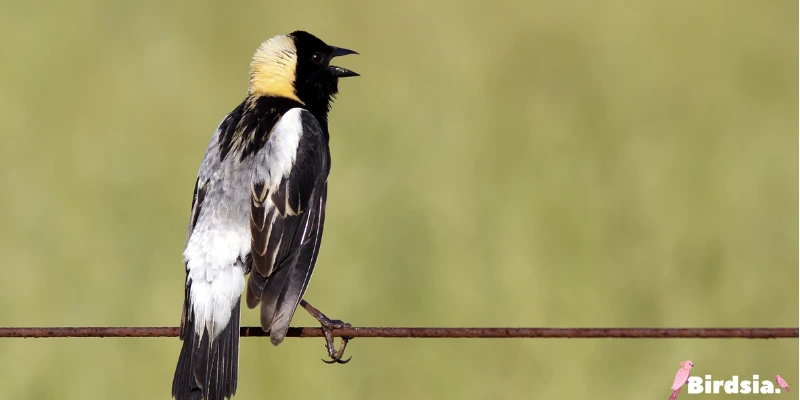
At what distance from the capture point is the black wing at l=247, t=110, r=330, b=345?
334 cm

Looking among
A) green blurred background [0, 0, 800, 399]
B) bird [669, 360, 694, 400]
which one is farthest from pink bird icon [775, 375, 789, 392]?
bird [669, 360, 694, 400]

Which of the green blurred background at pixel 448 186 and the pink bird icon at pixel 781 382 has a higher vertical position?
the green blurred background at pixel 448 186

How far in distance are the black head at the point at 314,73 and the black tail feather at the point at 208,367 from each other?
125 centimetres

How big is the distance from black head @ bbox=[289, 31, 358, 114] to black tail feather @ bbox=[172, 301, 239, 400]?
49.4 inches

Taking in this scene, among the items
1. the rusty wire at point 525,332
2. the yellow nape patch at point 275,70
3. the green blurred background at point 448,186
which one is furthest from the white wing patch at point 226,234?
the green blurred background at point 448,186

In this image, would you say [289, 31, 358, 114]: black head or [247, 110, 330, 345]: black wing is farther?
[289, 31, 358, 114]: black head

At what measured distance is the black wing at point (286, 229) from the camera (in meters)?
3.34

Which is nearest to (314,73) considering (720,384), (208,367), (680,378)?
Result: (208,367)

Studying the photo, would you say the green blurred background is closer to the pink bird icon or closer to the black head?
the pink bird icon

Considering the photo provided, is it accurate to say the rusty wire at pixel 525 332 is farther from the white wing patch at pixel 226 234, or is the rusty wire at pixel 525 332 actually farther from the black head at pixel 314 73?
the black head at pixel 314 73

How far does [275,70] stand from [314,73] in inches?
6.7

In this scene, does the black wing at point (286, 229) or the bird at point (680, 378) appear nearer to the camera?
the black wing at point (286, 229)

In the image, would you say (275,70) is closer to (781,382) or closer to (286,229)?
(286,229)

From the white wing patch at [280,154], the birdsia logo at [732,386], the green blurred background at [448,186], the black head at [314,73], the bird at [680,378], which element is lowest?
the birdsia logo at [732,386]
